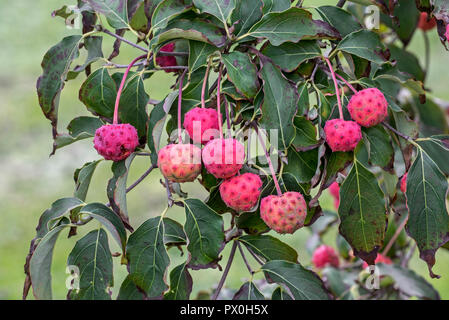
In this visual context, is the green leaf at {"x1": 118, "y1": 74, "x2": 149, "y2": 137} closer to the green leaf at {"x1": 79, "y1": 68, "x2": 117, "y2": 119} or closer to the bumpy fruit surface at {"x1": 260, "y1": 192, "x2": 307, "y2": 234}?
the green leaf at {"x1": 79, "y1": 68, "x2": 117, "y2": 119}

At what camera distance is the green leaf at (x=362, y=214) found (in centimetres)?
90

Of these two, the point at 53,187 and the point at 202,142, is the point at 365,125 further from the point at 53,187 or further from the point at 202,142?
the point at 53,187

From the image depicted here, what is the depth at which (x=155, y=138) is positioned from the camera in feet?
2.76

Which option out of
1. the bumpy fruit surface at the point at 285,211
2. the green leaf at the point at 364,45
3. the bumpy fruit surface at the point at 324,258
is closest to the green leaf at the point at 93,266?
the bumpy fruit surface at the point at 285,211

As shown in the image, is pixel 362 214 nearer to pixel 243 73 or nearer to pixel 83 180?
pixel 243 73

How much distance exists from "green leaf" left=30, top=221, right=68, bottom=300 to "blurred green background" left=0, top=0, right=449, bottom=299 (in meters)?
1.98

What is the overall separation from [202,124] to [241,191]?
0.34ft

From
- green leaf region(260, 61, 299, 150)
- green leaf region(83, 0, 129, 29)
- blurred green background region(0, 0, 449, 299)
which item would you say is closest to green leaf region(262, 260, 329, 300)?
green leaf region(260, 61, 299, 150)

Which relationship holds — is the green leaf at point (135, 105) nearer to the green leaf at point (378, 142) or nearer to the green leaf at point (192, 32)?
the green leaf at point (192, 32)

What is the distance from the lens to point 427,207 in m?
0.92

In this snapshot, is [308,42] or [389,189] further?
[389,189]

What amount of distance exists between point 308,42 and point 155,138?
26 cm

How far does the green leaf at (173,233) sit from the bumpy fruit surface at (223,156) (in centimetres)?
17
